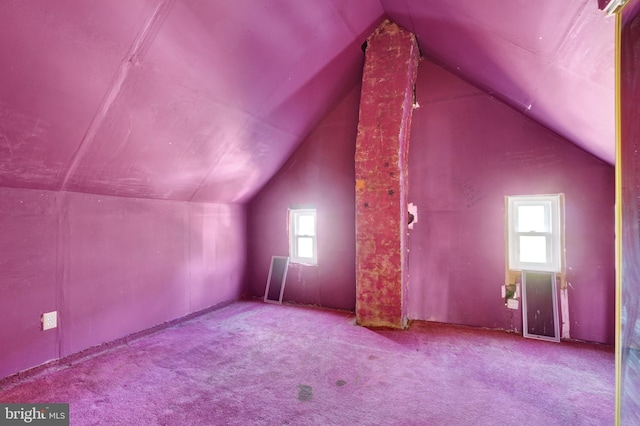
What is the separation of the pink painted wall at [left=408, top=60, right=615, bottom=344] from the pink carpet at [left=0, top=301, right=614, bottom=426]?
414 millimetres

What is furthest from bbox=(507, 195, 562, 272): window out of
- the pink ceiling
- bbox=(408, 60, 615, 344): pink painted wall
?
the pink ceiling

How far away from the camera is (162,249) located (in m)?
3.88

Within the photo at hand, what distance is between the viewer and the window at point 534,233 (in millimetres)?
3570

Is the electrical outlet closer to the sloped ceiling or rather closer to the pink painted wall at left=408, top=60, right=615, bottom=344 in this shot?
the sloped ceiling

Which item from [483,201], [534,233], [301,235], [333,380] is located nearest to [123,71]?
[333,380]

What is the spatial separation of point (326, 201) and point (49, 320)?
338cm

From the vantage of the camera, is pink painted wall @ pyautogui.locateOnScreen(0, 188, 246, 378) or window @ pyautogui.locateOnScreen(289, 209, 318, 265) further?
window @ pyautogui.locateOnScreen(289, 209, 318, 265)

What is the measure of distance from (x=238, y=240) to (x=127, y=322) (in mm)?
2080

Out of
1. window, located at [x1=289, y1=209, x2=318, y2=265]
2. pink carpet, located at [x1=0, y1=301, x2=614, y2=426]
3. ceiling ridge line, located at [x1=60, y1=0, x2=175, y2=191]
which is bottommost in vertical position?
pink carpet, located at [x1=0, y1=301, x2=614, y2=426]

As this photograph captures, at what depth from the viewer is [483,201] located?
12.5ft

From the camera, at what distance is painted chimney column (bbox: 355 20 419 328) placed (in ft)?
12.1

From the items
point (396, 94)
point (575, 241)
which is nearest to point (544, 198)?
point (575, 241)

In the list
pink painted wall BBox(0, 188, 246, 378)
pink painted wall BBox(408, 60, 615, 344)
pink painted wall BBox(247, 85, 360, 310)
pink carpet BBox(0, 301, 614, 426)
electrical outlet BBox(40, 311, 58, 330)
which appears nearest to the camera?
pink carpet BBox(0, 301, 614, 426)

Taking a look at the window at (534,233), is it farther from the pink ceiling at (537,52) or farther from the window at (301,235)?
the window at (301,235)
